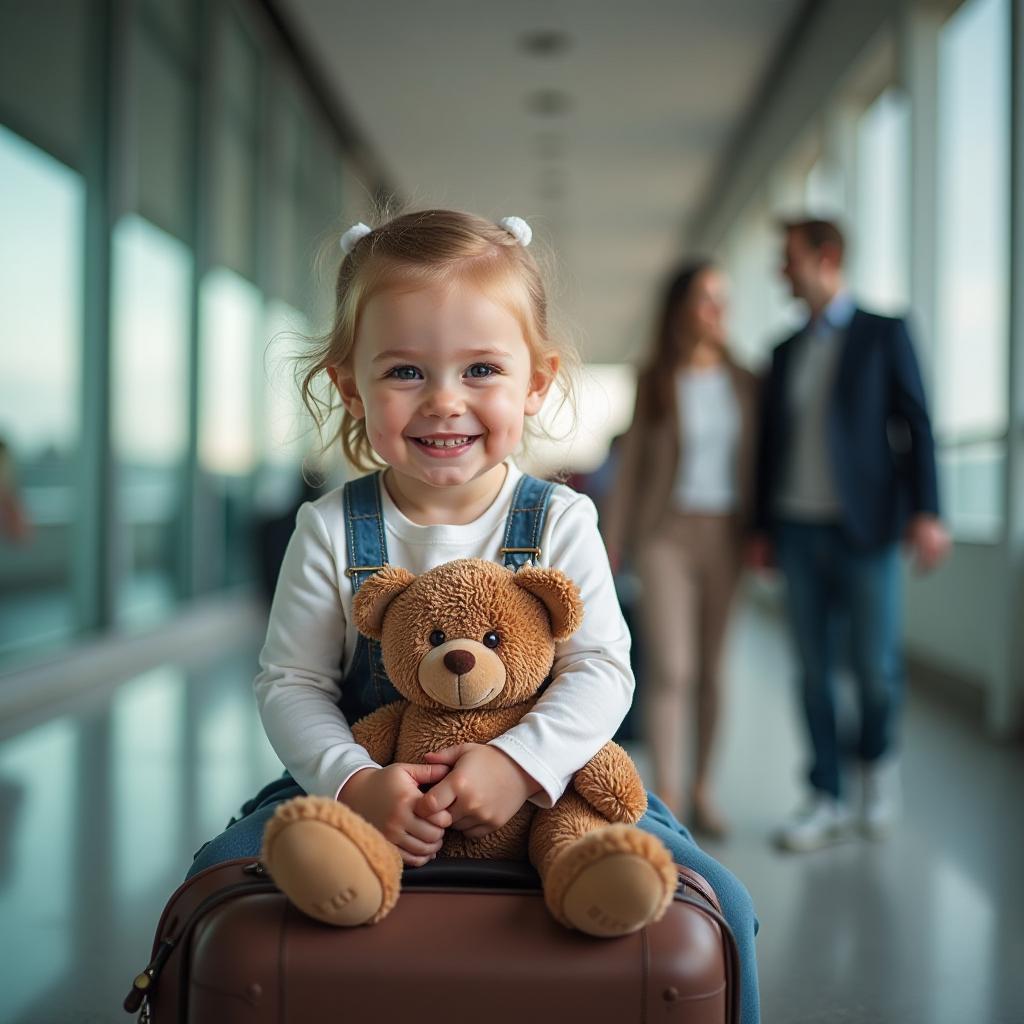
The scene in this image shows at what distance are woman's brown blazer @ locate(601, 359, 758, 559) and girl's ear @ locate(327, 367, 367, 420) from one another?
5.59 ft

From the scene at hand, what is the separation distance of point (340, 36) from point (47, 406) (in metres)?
3.99

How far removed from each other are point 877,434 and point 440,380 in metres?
1.92

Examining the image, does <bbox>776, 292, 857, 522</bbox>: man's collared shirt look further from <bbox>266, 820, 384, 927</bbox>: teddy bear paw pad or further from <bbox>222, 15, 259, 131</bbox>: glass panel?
<bbox>222, 15, 259, 131</bbox>: glass panel

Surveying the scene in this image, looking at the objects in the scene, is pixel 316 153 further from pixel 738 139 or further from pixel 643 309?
pixel 643 309

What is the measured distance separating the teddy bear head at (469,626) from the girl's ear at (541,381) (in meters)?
0.25

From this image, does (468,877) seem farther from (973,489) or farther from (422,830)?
(973,489)

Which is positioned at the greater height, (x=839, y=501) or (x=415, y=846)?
(x=839, y=501)

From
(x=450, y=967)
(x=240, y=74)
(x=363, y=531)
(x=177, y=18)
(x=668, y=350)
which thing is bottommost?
(x=450, y=967)

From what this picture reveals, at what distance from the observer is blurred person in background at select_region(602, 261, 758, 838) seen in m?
2.85

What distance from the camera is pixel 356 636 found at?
1125mm

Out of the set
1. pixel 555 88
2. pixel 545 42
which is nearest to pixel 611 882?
pixel 545 42

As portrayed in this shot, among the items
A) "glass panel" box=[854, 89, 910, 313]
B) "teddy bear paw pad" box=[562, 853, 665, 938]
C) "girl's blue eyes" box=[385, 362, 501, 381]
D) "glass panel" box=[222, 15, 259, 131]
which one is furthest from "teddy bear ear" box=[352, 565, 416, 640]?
"glass panel" box=[222, 15, 259, 131]

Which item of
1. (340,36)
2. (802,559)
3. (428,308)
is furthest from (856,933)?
(340,36)

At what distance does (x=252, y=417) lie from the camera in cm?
738
